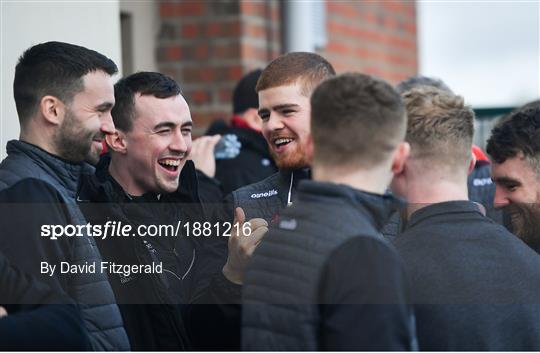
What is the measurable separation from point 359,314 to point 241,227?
0.79m

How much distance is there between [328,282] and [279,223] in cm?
27

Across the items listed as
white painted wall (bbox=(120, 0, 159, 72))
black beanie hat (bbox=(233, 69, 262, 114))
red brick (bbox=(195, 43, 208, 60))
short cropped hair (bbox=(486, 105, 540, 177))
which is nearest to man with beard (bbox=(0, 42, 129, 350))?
short cropped hair (bbox=(486, 105, 540, 177))

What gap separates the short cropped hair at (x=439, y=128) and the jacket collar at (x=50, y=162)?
1019 mm

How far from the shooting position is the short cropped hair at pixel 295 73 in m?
3.47

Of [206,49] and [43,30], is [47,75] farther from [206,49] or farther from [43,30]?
[206,49]

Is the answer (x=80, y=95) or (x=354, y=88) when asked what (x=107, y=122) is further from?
(x=354, y=88)

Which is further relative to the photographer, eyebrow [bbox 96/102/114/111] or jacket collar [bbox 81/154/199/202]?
jacket collar [bbox 81/154/199/202]

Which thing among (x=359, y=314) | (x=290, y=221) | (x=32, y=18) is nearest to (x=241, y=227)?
(x=290, y=221)

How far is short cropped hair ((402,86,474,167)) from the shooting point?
2670 millimetres

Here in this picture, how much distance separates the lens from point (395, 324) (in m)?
2.19

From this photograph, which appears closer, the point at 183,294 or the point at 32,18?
the point at 183,294

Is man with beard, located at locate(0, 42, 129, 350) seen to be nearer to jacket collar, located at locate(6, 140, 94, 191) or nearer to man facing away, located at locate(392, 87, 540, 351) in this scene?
jacket collar, located at locate(6, 140, 94, 191)

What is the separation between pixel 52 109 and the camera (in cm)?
309

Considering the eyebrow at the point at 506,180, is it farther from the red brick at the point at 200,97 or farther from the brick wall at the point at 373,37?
the brick wall at the point at 373,37
